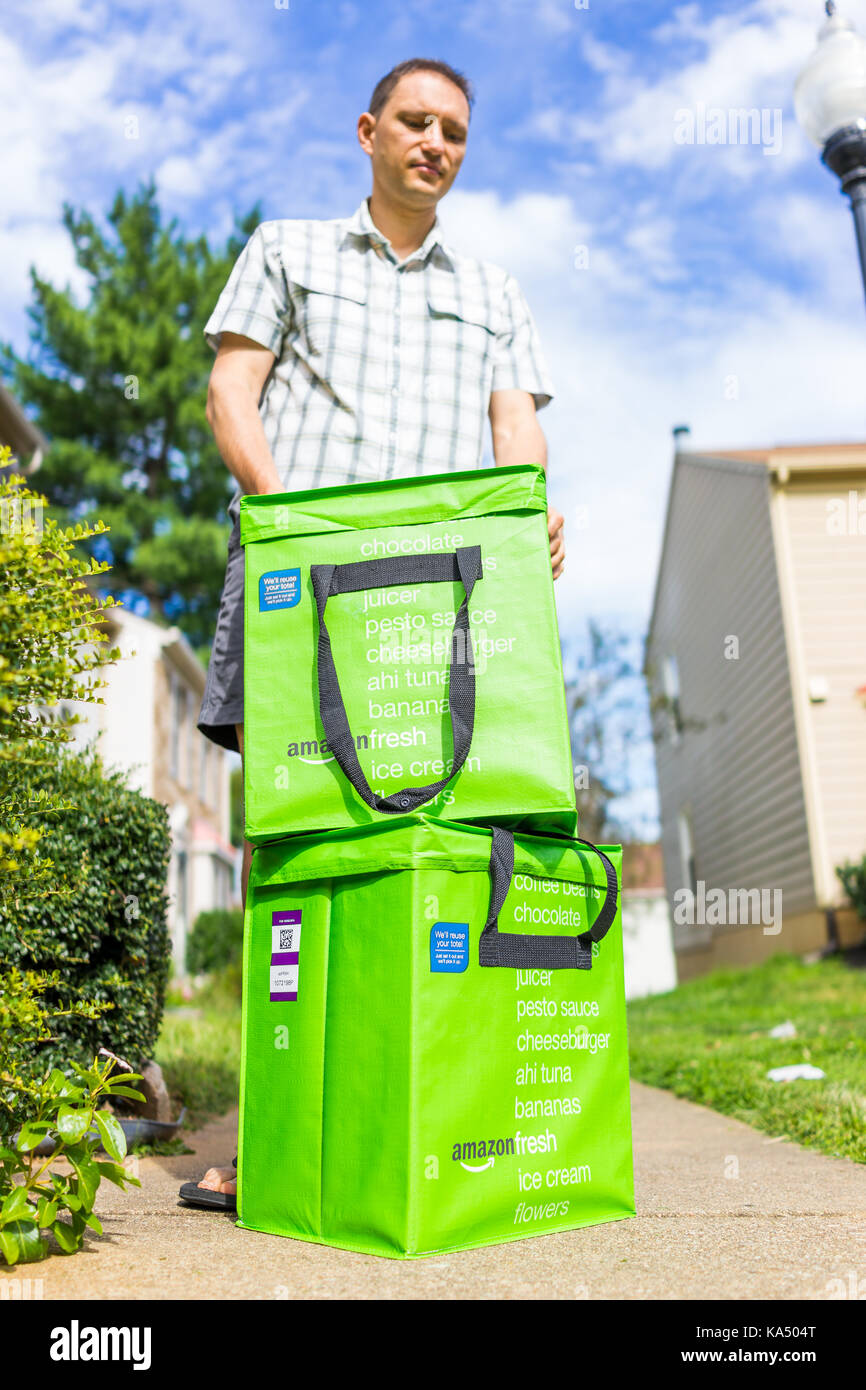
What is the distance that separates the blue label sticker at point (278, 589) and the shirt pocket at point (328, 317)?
2.23ft

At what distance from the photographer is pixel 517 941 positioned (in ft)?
6.25

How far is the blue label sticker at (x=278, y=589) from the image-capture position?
201 centimetres

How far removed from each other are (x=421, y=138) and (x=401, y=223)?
0.65 ft

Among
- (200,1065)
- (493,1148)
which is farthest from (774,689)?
(493,1148)

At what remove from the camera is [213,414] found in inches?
96.3

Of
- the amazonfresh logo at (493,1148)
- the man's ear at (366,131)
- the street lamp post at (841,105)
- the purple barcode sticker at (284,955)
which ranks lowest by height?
the amazonfresh logo at (493,1148)

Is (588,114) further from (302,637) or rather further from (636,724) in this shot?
(302,637)

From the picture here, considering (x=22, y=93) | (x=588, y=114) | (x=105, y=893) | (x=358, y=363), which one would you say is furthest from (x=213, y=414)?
(x=22, y=93)

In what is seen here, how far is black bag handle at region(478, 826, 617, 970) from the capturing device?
1844 mm

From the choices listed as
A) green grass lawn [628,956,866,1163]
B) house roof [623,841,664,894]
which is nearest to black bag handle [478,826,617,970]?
green grass lawn [628,956,866,1163]

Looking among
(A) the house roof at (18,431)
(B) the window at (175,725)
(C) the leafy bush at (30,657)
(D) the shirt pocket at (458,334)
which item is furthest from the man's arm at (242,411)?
(B) the window at (175,725)

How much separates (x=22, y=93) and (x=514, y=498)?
19.3 m

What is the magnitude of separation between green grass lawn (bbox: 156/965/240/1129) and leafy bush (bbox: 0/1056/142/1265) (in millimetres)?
1867

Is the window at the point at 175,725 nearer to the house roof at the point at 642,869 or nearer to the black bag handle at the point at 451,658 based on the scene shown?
the house roof at the point at 642,869
